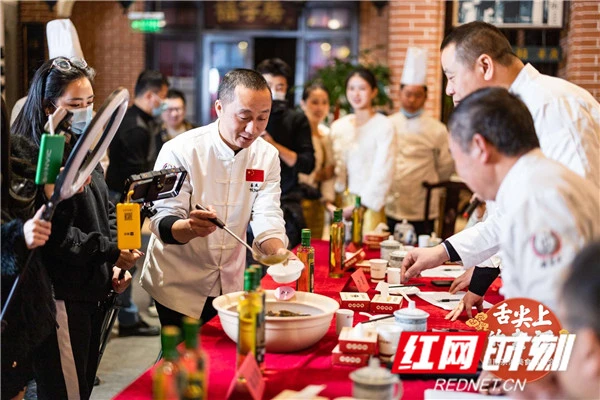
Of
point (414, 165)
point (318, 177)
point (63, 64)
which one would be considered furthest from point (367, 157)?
point (63, 64)

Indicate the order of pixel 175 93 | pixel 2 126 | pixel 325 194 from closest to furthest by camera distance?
pixel 2 126 → pixel 325 194 → pixel 175 93

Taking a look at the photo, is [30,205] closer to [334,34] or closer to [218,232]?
[218,232]

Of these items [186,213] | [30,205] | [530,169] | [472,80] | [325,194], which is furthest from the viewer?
[325,194]

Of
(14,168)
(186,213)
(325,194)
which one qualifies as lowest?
(325,194)

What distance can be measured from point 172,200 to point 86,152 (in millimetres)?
765

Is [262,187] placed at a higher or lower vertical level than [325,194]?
higher

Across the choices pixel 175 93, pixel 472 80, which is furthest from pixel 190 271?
pixel 175 93

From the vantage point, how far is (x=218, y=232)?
2.56 m

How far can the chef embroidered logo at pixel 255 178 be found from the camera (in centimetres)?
260

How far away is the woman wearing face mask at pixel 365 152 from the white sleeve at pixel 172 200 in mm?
2021

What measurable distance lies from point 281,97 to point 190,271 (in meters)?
1.78

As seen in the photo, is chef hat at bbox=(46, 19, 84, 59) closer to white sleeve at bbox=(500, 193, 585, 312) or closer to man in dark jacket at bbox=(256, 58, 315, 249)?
man in dark jacket at bbox=(256, 58, 315, 249)

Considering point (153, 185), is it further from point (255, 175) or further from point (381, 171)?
point (381, 171)

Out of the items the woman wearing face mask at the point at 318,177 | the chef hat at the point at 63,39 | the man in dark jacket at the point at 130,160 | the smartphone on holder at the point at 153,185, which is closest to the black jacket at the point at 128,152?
the man in dark jacket at the point at 130,160
